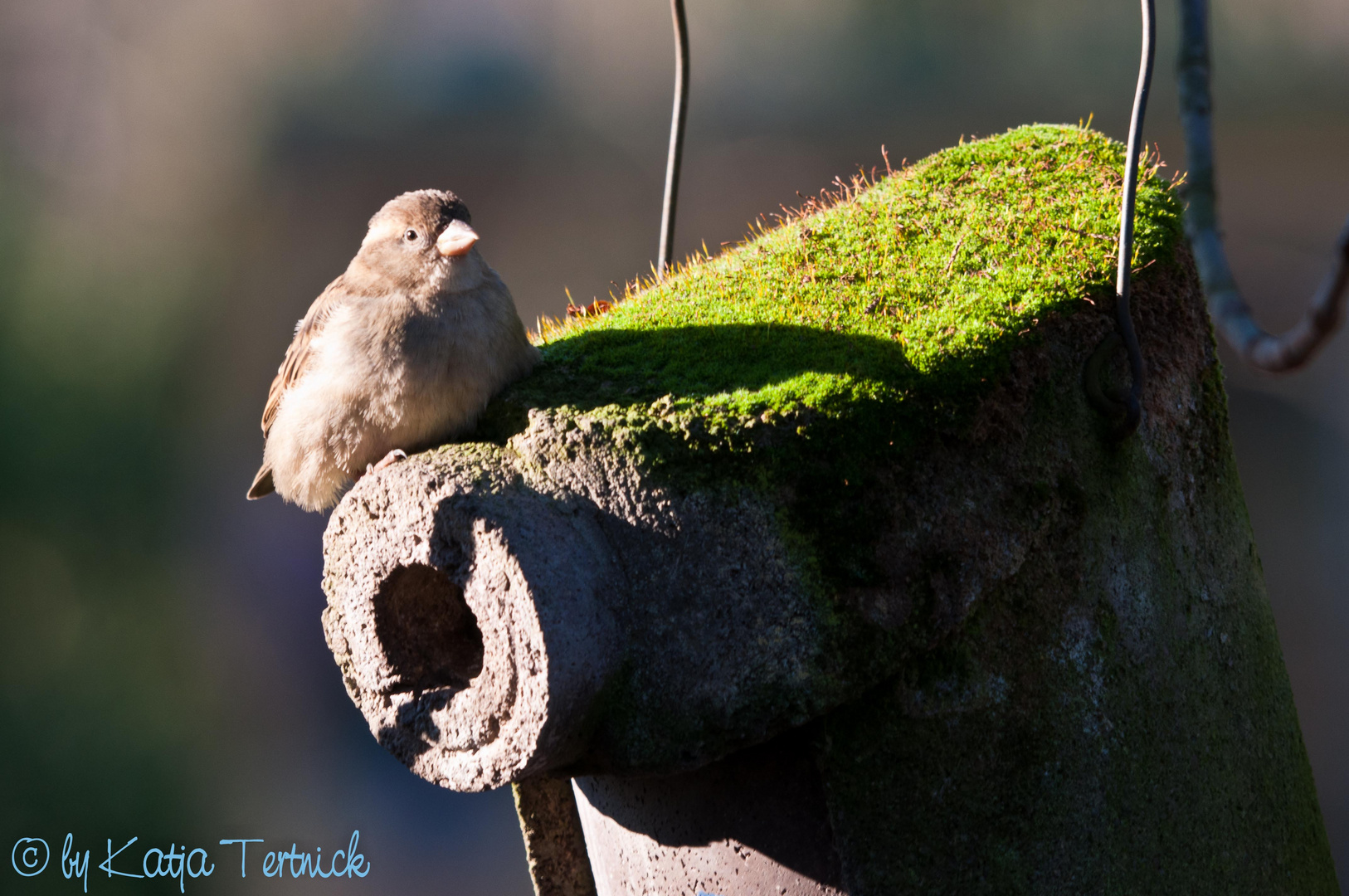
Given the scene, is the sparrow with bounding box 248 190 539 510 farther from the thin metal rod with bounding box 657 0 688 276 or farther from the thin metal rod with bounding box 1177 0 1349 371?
the thin metal rod with bounding box 1177 0 1349 371

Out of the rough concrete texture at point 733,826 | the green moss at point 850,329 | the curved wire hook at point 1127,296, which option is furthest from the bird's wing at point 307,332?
the curved wire hook at point 1127,296

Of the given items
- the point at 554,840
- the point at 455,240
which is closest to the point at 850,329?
the point at 455,240

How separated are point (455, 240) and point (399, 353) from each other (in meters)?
0.30

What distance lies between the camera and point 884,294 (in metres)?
2.54

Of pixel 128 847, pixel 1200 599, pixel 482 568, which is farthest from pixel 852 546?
pixel 128 847

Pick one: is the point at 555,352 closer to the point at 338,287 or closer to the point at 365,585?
the point at 338,287

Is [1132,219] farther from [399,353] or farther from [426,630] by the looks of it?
[426,630]

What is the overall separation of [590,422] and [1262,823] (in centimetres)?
199

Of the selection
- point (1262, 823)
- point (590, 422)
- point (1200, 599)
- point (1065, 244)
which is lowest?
point (1262, 823)

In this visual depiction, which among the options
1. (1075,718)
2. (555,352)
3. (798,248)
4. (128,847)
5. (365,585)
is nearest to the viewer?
(365,585)

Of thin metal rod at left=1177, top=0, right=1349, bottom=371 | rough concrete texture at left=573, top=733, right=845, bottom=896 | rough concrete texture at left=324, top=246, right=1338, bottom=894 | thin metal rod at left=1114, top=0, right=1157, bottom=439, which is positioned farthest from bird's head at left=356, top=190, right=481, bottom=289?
thin metal rod at left=1177, top=0, right=1349, bottom=371

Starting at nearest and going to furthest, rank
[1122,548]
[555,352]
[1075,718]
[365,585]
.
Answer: [365,585], [1075,718], [1122,548], [555,352]

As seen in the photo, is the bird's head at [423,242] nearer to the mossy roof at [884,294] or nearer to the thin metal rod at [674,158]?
the mossy roof at [884,294]

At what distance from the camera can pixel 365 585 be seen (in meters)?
2.10
